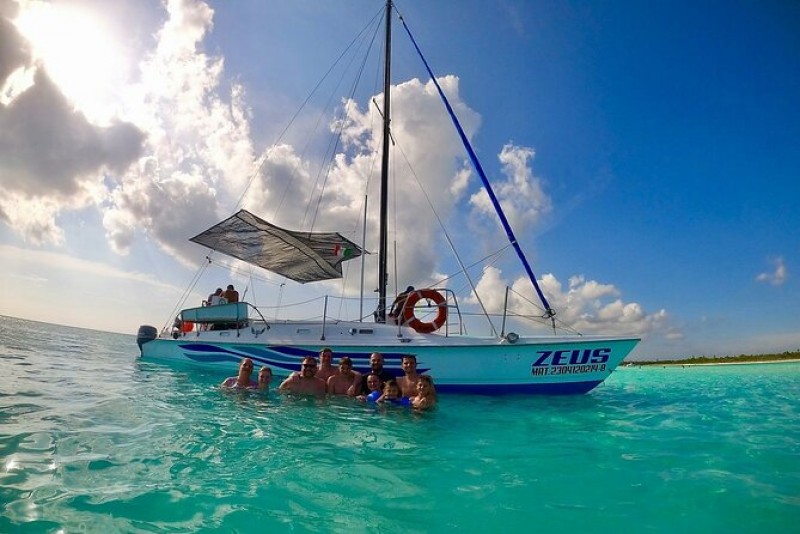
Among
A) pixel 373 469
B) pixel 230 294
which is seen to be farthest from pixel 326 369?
pixel 230 294

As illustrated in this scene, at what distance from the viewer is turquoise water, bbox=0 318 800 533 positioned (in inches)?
113

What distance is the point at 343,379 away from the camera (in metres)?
8.70

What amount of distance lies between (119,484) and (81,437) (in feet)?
6.25

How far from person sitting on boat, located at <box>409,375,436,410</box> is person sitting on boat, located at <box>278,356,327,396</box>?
2252 millimetres

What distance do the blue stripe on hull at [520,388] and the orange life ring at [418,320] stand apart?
1.51 m

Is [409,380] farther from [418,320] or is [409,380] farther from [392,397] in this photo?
[418,320]

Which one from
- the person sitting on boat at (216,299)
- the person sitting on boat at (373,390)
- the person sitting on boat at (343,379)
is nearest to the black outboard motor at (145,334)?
the person sitting on boat at (216,299)

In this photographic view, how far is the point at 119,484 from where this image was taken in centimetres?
327

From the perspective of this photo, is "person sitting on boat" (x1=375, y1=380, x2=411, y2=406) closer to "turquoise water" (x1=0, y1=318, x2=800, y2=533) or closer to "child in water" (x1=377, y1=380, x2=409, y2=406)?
"child in water" (x1=377, y1=380, x2=409, y2=406)

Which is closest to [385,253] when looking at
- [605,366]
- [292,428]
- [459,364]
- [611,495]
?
[459,364]

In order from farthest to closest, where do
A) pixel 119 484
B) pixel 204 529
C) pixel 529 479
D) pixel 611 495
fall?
1. pixel 529 479
2. pixel 611 495
3. pixel 119 484
4. pixel 204 529

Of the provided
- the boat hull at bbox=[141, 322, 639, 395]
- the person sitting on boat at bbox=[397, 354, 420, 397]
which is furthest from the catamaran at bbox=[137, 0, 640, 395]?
the person sitting on boat at bbox=[397, 354, 420, 397]

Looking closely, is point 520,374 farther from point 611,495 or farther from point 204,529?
point 204,529

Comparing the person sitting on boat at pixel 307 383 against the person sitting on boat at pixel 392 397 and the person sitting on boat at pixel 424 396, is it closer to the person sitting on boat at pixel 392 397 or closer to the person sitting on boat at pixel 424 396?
the person sitting on boat at pixel 392 397
